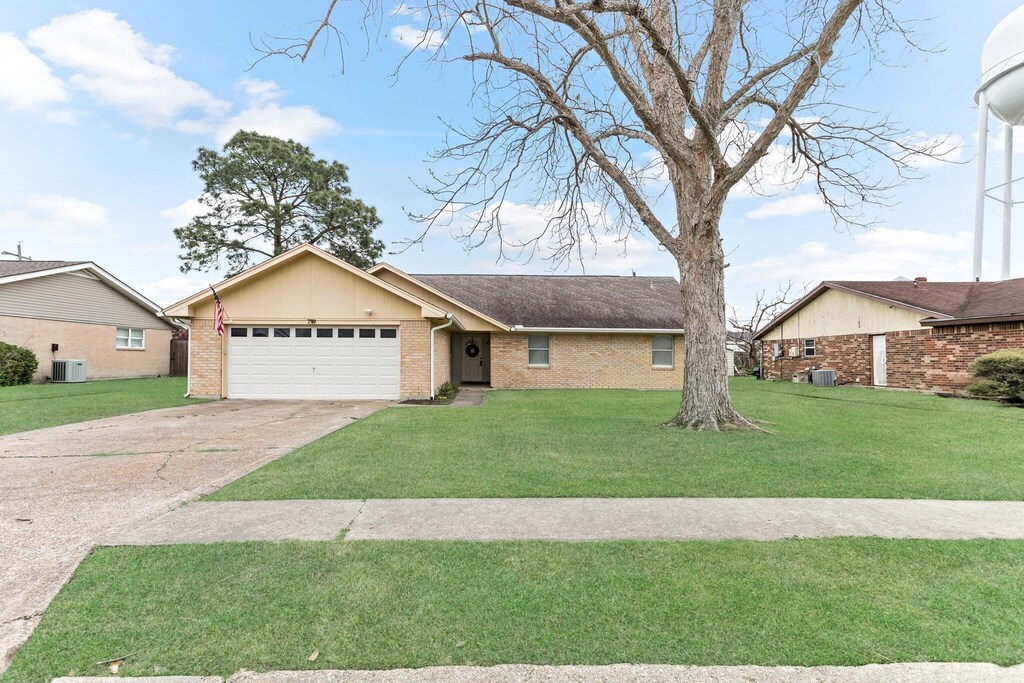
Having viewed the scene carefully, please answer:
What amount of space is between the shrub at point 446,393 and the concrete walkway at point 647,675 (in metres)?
12.7

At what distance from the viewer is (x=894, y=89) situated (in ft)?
30.9

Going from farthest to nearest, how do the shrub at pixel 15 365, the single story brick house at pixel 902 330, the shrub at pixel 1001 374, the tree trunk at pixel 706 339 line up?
the shrub at pixel 15 365 < the single story brick house at pixel 902 330 < the shrub at pixel 1001 374 < the tree trunk at pixel 706 339

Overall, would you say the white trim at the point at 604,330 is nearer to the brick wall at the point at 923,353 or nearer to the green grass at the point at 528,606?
the brick wall at the point at 923,353

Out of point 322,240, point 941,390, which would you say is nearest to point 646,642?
point 941,390

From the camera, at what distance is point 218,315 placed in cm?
1455

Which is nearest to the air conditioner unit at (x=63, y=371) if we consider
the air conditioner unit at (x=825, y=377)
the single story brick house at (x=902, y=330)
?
the air conditioner unit at (x=825, y=377)

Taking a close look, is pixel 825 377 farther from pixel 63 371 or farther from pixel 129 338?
pixel 129 338

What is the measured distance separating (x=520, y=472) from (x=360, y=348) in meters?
10.7

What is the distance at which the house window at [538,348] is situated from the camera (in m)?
21.0

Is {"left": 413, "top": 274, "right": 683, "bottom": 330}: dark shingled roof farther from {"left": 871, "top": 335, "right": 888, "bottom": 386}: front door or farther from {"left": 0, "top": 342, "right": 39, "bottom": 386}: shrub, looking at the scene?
{"left": 0, "top": 342, "right": 39, "bottom": 386}: shrub

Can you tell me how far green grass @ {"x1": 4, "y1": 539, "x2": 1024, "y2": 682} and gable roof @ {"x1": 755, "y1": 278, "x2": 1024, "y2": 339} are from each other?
1703 cm

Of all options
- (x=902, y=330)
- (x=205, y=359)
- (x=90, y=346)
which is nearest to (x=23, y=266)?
(x=90, y=346)

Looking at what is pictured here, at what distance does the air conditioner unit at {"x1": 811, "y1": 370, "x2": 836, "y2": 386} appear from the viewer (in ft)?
72.0

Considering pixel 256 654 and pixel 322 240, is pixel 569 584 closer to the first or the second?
pixel 256 654
